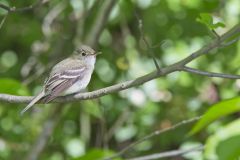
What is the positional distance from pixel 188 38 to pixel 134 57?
661 millimetres

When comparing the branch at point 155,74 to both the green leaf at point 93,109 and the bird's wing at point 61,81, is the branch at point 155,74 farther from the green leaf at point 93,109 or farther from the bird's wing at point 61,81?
the green leaf at point 93,109

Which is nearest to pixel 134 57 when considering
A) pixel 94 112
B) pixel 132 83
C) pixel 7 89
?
pixel 94 112

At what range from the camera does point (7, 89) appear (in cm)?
404

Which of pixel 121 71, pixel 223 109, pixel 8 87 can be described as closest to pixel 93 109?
pixel 121 71

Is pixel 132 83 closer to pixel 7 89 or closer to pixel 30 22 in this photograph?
pixel 7 89

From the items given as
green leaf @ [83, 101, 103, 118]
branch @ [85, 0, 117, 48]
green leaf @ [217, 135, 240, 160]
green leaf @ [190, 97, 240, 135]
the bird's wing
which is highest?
branch @ [85, 0, 117, 48]

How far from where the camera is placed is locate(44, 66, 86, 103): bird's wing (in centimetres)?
438

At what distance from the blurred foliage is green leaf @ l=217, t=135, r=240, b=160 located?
3529 millimetres

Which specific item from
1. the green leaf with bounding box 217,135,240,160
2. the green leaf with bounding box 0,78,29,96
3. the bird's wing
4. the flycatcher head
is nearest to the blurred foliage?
the flycatcher head

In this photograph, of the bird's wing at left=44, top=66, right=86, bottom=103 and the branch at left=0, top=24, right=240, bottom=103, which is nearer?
the branch at left=0, top=24, right=240, bottom=103

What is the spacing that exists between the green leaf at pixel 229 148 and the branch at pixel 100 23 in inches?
130

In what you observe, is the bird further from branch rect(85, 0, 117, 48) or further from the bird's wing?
branch rect(85, 0, 117, 48)

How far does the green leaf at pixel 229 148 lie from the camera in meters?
2.50

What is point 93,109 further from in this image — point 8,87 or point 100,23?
point 8,87
